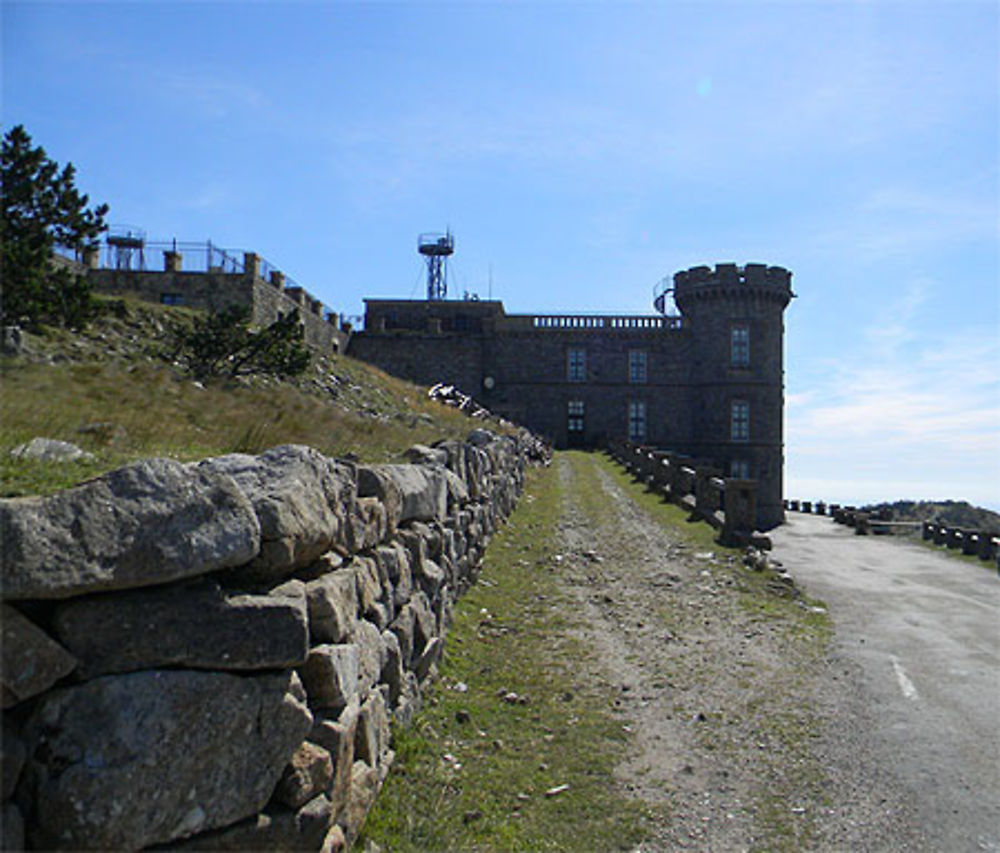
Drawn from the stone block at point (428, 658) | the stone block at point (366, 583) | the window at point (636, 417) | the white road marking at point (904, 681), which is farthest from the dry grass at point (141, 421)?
the window at point (636, 417)

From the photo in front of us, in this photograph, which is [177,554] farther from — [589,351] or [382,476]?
[589,351]

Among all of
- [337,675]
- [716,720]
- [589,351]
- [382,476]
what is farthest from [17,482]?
[589,351]

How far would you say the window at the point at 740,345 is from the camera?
48.1 m

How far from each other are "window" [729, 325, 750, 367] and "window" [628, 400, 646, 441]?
20.4 feet

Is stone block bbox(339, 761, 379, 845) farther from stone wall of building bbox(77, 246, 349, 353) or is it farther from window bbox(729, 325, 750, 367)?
window bbox(729, 325, 750, 367)

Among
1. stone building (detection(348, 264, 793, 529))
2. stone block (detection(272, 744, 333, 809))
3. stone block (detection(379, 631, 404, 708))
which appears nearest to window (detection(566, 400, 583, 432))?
stone building (detection(348, 264, 793, 529))

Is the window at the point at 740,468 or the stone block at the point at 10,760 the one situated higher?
the window at the point at 740,468

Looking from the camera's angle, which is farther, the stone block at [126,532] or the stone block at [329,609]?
the stone block at [329,609]

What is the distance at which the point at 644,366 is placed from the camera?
5016 centimetres

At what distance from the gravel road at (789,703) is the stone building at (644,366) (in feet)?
117

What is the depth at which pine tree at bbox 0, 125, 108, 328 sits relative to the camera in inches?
468

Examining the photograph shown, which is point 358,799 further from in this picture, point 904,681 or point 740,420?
point 740,420

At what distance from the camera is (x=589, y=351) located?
166 feet

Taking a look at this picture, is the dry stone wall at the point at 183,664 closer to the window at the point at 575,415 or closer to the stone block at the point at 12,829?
the stone block at the point at 12,829
